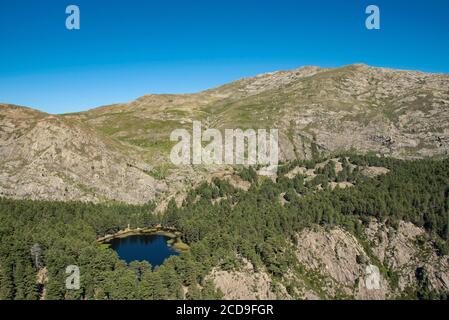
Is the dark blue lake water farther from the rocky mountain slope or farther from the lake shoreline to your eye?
the rocky mountain slope

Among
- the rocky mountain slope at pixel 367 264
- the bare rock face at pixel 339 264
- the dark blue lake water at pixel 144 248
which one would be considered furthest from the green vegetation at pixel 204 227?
the dark blue lake water at pixel 144 248

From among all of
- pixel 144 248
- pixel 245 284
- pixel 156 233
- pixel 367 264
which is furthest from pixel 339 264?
pixel 156 233

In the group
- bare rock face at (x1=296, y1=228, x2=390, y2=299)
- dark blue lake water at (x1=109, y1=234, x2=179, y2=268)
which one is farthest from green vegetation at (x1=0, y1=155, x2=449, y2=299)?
dark blue lake water at (x1=109, y1=234, x2=179, y2=268)

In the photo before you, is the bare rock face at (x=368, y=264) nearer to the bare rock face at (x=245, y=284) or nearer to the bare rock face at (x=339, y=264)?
the bare rock face at (x=339, y=264)

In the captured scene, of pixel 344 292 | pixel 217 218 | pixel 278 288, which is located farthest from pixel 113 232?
pixel 344 292

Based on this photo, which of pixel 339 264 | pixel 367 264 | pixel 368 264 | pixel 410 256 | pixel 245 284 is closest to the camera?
pixel 245 284

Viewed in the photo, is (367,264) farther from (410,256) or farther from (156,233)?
(156,233)
